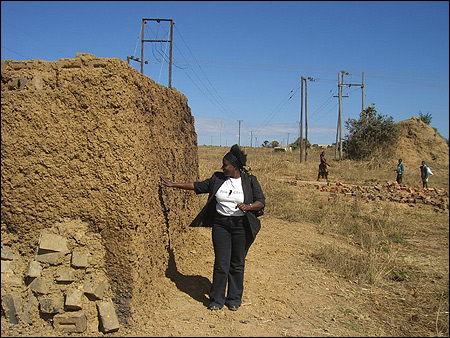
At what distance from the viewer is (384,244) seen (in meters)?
8.12

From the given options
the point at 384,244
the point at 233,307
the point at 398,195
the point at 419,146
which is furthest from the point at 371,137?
the point at 233,307

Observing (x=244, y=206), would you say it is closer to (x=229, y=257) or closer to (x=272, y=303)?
(x=229, y=257)

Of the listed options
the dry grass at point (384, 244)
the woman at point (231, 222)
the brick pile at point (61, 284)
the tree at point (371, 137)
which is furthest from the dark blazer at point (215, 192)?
the tree at point (371, 137)

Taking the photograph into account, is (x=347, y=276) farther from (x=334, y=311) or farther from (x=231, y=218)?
(x=231, y=218)

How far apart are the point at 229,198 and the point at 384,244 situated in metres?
5.02

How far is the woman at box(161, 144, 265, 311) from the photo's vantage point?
4.29m

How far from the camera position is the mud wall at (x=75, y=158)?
381 cm

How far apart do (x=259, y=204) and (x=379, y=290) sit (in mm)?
2287

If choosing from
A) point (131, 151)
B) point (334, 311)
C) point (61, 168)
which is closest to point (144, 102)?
point (131, 151)

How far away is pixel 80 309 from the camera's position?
368 cm

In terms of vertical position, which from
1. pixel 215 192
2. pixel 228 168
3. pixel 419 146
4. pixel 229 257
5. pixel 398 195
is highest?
pixel 419 146

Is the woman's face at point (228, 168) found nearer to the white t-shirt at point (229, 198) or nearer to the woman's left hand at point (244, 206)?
the white t-shirt at point (229, 198)

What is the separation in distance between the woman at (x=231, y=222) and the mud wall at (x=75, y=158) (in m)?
0.78

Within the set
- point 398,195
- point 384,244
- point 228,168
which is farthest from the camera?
point 398,195
